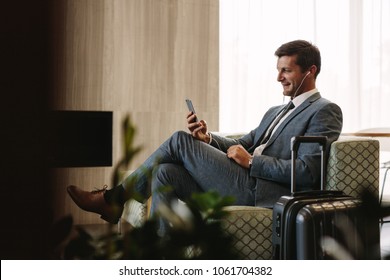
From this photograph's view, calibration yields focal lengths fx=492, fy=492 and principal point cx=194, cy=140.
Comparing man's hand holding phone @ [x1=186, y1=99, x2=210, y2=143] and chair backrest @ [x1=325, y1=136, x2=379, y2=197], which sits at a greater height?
man's hand holding phone @ [x1=186, y1=99, x2=210, y2=143]

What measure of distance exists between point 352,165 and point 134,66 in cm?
222

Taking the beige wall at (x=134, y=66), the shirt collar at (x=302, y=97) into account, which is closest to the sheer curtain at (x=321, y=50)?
the beige wall at (x=134, y=66)

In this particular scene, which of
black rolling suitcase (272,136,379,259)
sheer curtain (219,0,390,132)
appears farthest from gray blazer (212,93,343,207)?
sheer curtain (219,0,390,132)

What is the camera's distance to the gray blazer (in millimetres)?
2031

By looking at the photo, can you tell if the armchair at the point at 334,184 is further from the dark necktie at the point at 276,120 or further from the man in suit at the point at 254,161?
the dark necktie at the point at 276,120

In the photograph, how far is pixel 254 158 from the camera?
212 centimetres

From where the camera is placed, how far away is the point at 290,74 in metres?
2.35

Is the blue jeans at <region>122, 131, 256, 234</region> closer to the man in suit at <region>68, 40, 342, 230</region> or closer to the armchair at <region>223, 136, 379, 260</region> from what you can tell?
the man in suit at <region>68, 40, 342, 230</region>

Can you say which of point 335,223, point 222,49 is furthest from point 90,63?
point 335,223

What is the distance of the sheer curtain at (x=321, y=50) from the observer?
14.4 ft

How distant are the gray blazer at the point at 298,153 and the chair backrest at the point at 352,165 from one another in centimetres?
5

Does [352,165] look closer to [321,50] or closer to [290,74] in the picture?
[290,74]

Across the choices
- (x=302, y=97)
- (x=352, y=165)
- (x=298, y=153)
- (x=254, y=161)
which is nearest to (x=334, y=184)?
(x=352, y=165)
